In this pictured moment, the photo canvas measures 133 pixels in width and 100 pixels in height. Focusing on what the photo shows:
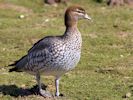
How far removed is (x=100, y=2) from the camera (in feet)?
66.7

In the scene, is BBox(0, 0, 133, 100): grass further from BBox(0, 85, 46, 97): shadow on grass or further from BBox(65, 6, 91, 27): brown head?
BBox(65, 6, 91, 27): brown head

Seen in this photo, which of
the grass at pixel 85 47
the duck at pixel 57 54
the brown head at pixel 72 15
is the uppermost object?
the brown head at pixel 72 15

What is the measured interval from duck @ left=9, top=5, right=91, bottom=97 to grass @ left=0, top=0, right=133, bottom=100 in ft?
1.50

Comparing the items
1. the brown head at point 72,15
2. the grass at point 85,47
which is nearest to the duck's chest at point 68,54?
the brown head at point 72,15

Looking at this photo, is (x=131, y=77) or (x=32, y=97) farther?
(x=131, y=77)

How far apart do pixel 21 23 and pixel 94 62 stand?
4665 millimetres

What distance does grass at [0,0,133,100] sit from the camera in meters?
10.1

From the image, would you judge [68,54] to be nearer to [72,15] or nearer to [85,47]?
[72,15]

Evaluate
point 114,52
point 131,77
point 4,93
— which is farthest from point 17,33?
point 4,93

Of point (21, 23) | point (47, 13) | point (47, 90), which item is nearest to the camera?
point (47, 90)

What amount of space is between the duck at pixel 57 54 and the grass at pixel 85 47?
46 cm

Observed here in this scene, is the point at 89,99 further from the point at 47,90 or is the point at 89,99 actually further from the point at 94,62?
the point at 94,62

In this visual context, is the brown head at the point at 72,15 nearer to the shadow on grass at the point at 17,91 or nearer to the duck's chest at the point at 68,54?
the duck's chest at the point at 68,54

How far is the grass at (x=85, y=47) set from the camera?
10.1 metres
